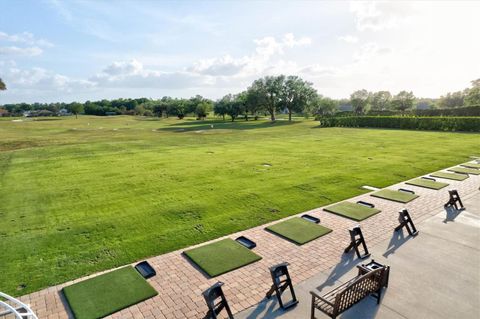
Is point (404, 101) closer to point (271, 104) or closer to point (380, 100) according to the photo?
point (380, 100)

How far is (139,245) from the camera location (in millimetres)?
9477

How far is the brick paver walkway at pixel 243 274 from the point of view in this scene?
6.50m

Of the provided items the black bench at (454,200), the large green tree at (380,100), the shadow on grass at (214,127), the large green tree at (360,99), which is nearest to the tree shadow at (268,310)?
the black bench at (454,200)

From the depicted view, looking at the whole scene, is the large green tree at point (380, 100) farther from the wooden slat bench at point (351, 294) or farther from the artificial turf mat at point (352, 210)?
the wooden slat bench at point (351, 294)

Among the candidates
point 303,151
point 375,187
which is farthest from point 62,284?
point 303,151

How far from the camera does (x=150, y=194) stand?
14.8 m

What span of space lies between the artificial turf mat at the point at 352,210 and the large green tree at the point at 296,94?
65238 millimetres

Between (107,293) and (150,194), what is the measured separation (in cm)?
799

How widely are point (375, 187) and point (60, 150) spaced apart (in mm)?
28677

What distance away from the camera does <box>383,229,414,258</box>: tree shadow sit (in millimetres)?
8652

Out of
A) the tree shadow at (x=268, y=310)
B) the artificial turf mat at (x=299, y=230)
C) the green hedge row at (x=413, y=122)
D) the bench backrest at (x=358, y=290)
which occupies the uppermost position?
the green hedge row at (x=413, y=122)

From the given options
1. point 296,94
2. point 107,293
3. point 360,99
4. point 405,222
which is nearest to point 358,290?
point 405,222

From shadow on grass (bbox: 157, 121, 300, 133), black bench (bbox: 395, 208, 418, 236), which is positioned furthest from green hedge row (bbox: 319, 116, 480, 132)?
black bench (bbox: 395, 208, 418, 236)

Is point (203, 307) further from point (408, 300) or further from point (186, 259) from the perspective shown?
point (408, 300)
